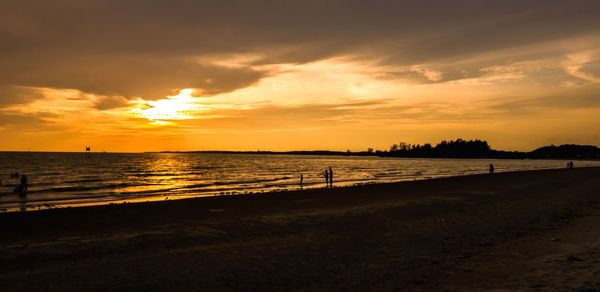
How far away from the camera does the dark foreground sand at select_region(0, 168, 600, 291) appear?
8828 millimetres

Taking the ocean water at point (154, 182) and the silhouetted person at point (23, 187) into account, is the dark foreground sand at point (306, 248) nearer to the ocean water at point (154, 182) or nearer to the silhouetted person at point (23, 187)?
the ocean water at point (154, 182)

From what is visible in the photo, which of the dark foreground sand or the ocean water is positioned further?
the ocean water

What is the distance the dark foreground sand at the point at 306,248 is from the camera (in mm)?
8828

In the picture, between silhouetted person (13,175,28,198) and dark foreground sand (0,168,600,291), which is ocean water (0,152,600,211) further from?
dark foreground sand (0,168,600,291)

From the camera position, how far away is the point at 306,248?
12.4 metres

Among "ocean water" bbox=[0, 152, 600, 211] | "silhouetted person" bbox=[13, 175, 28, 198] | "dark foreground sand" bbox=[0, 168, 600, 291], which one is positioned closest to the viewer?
"dark foreground sand" bbox=[0, 168, 600, 291]

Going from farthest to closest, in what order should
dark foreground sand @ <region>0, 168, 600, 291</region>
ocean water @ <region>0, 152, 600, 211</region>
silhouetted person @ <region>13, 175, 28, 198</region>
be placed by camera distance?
silhouetted person @ <region>13, 175, 28, 198</region>, ocean water @ <region>0, 152, 600, 211</region>, dark foreground sand @ <region>0, 168, 600, 291</region>

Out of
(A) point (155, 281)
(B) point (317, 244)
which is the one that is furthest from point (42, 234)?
(B) point (317, 244)

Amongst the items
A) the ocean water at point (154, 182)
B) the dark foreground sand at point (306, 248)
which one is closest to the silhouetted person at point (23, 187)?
the ocean water at point (154, 182)

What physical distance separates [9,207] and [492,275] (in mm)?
28237

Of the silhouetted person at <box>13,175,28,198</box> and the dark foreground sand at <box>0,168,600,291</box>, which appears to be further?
the silhouetted person at <box>13,175,28,198</box>

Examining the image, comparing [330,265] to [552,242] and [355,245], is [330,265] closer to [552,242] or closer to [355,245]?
[355,245]

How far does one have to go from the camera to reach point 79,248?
12.8m

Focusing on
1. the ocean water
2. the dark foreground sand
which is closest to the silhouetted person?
the ocean water
